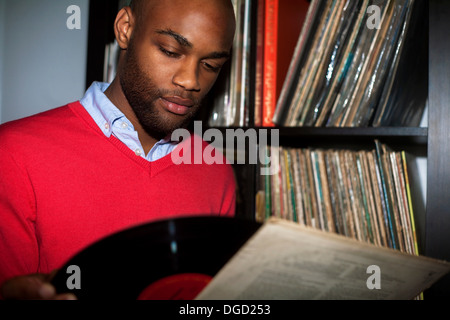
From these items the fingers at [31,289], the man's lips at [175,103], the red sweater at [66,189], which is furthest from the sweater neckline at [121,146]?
the fingers at [31,289]

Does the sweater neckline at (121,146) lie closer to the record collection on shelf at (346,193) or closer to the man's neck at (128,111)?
the man's neck at (128,111)

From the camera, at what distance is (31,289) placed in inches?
19.9

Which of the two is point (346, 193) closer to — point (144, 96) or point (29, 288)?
point (144, 96)

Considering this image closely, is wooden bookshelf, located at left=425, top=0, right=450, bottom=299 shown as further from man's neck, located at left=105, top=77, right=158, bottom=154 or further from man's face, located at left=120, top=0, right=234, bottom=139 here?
man's neck, located at left=105, top=77, right=158, bottom=154

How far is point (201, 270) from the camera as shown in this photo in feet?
1.76

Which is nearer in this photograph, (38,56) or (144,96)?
(144,96)

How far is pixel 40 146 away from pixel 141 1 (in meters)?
0.44

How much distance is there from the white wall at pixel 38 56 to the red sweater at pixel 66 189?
1.60 feet

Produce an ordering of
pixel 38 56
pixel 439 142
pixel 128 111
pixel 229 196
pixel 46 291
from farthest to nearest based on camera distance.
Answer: pixel 38 56 < pixel 229 196 < pixel 128 111 < pixel 439 142 < pixel 46 291

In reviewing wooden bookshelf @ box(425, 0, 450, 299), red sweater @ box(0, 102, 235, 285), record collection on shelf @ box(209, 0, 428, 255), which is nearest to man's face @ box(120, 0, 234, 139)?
red sweater @ box(0, 102, 235, 285)

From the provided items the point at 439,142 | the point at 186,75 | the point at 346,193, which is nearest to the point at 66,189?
the point at 186,75

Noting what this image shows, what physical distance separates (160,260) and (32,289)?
16 cm
